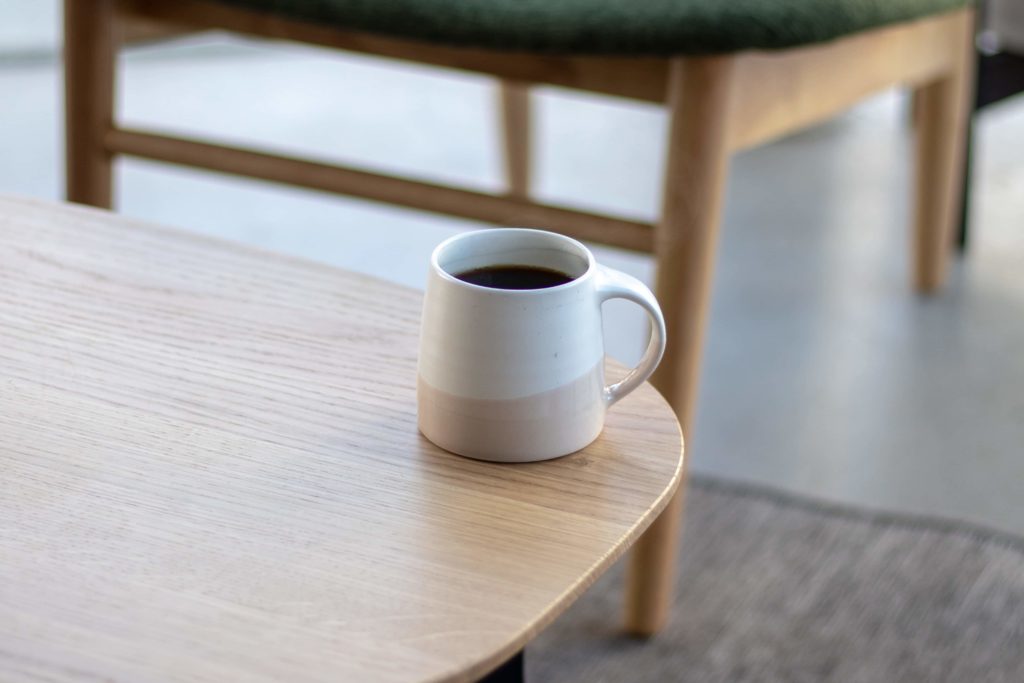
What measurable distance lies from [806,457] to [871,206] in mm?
670

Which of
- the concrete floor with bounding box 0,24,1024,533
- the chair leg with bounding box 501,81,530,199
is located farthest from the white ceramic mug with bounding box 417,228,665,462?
the chair leg with bounding box 501,81,530,199

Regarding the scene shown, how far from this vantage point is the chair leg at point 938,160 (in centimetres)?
120

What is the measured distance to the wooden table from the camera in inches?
12.1

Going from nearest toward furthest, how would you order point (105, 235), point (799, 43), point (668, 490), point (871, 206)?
point (668, 490)
point (105, 235)
point (799, 43)
point (871, 206)

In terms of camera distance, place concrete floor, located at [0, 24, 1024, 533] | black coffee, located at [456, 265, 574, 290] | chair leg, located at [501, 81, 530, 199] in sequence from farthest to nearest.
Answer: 1. chair leg, located at [501, 81, 530, 199]
2. concrete floor, located at [0, 24, 1024, 533]
3. black coffee, located at [456, 265, 574, 290]

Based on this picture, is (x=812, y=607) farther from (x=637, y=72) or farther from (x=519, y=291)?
(x=519, y=291)

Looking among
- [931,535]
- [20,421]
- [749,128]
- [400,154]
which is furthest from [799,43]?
[400,154]

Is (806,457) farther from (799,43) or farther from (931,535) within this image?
(799,43)

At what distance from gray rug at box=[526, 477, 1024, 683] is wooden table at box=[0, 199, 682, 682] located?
1.33ft

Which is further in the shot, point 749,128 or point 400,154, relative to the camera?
point 400,154

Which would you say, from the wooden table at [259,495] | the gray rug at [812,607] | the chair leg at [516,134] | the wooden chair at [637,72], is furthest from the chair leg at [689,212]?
the chair leg at [516,134]

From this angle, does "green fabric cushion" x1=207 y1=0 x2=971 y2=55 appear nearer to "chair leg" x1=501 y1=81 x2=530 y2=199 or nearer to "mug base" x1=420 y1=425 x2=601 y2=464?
"mug base" x1=420 y1=425 x2=601 y2=464

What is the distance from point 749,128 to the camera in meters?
0.81

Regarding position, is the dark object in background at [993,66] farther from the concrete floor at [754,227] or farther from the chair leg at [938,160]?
the concrete floor at [754,227]
